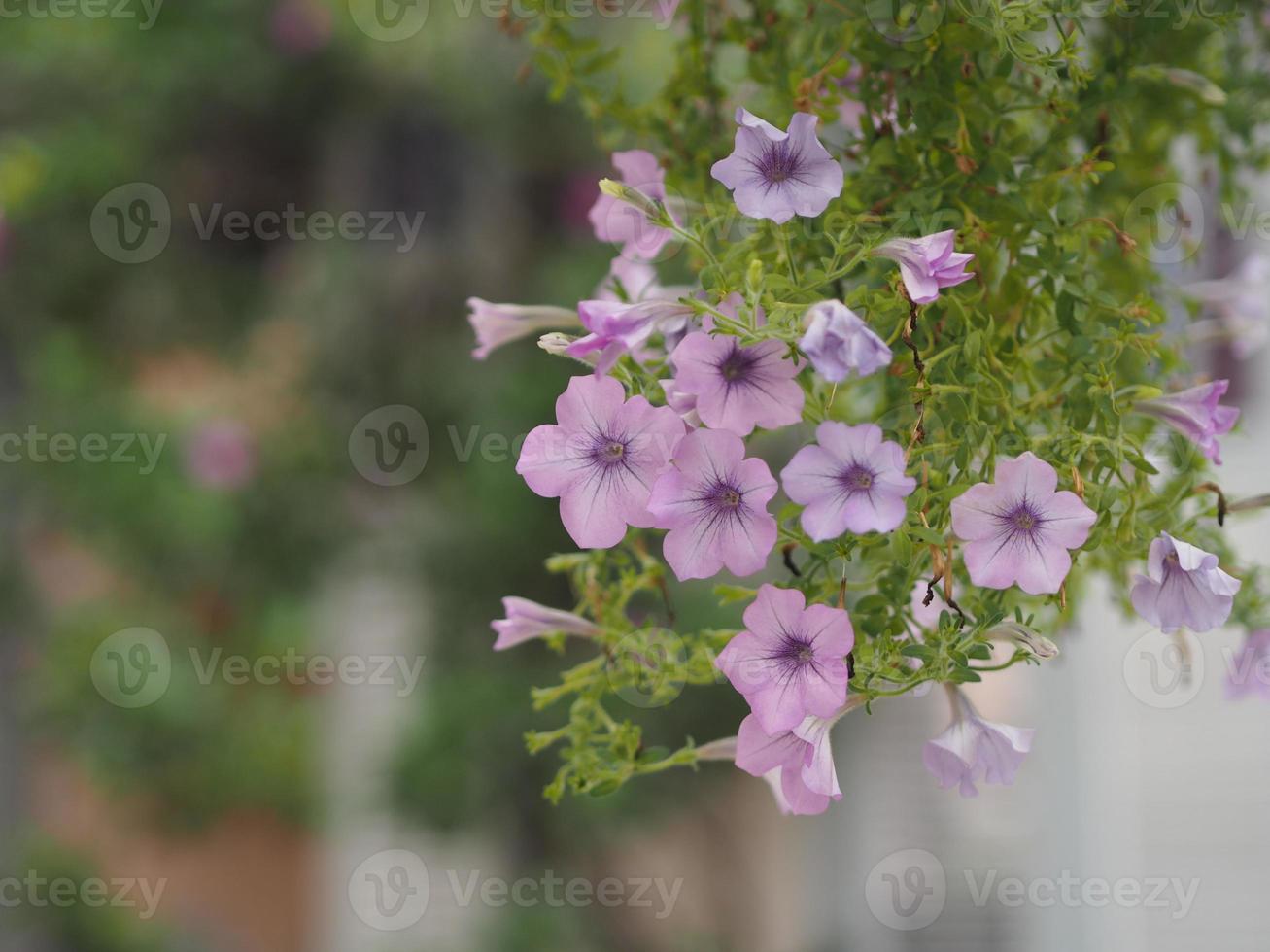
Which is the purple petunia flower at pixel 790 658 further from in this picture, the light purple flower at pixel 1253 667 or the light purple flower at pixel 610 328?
the light purple flower at pixel 1253 667

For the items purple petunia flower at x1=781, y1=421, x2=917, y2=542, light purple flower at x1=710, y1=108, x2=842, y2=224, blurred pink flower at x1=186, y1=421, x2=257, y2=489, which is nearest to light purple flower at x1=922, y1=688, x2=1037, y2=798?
purple petunia flower at x1=781, y1=421, x2=917, y2=542

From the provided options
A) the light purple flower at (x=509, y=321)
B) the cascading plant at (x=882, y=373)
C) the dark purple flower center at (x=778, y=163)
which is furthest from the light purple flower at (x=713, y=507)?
the light purple flower at (x=509, y=321)

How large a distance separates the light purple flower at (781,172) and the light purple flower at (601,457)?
96 mm

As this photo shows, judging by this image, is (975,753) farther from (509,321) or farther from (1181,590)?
(509,321)

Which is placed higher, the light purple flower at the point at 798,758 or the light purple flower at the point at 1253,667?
the light purple flower at the point at 1253,667

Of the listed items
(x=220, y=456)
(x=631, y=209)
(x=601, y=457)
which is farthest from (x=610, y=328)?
(x=220, y=456)

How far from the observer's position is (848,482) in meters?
0.50

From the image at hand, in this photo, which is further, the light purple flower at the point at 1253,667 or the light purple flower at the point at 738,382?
the light purple flower at the point at 1253,667

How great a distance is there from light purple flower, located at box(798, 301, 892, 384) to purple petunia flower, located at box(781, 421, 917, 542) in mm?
33

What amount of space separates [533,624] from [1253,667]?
15.4 inches

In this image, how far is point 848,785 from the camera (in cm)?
284

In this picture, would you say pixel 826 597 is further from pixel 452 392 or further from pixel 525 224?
pixel 525 224

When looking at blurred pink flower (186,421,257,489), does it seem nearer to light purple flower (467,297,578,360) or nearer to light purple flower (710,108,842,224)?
light purple flower (467,297,578,360)

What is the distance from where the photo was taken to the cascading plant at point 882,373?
1.65 feet
